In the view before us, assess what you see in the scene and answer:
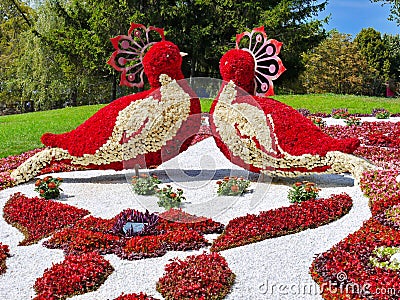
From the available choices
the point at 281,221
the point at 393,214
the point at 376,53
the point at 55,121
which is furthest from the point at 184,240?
the point at 376,53

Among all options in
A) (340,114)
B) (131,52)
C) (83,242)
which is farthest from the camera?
(340,114)

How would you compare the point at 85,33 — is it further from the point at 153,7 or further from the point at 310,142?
the point at 310,142

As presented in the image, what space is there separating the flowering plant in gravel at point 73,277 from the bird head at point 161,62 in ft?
13.3

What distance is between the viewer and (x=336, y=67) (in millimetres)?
34625

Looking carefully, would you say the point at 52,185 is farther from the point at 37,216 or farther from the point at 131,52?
the point at 131,52

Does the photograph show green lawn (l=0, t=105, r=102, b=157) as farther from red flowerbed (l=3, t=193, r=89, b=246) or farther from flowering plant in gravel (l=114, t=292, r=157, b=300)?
flowering plant in gravel (l=114, t=292, r=157, b=300)

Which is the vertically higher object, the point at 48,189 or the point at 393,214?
the point at 393,214

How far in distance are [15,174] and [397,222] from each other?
6.86m

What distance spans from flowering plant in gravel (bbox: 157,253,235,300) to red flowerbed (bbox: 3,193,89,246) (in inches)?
87.7

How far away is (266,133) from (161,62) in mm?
2220

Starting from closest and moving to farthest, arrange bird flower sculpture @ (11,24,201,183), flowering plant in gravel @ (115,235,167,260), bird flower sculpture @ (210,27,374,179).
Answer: flowering plant in gravel @ (115,235,167,260)
bird flower sculpture @ (210,27,374,179)
bird flower sculpture @ (11,24,201,183)

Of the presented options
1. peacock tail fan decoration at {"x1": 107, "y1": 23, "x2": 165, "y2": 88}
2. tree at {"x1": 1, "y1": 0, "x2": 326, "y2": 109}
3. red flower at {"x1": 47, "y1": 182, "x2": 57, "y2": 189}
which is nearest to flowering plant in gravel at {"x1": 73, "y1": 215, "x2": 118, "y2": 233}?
red flower at {"x1": 47, "y1": 182, "x2": 57, "y2": 189}

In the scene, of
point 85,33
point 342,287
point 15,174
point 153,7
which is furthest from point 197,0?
point 342,287

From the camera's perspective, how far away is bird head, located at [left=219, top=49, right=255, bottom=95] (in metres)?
8.25
